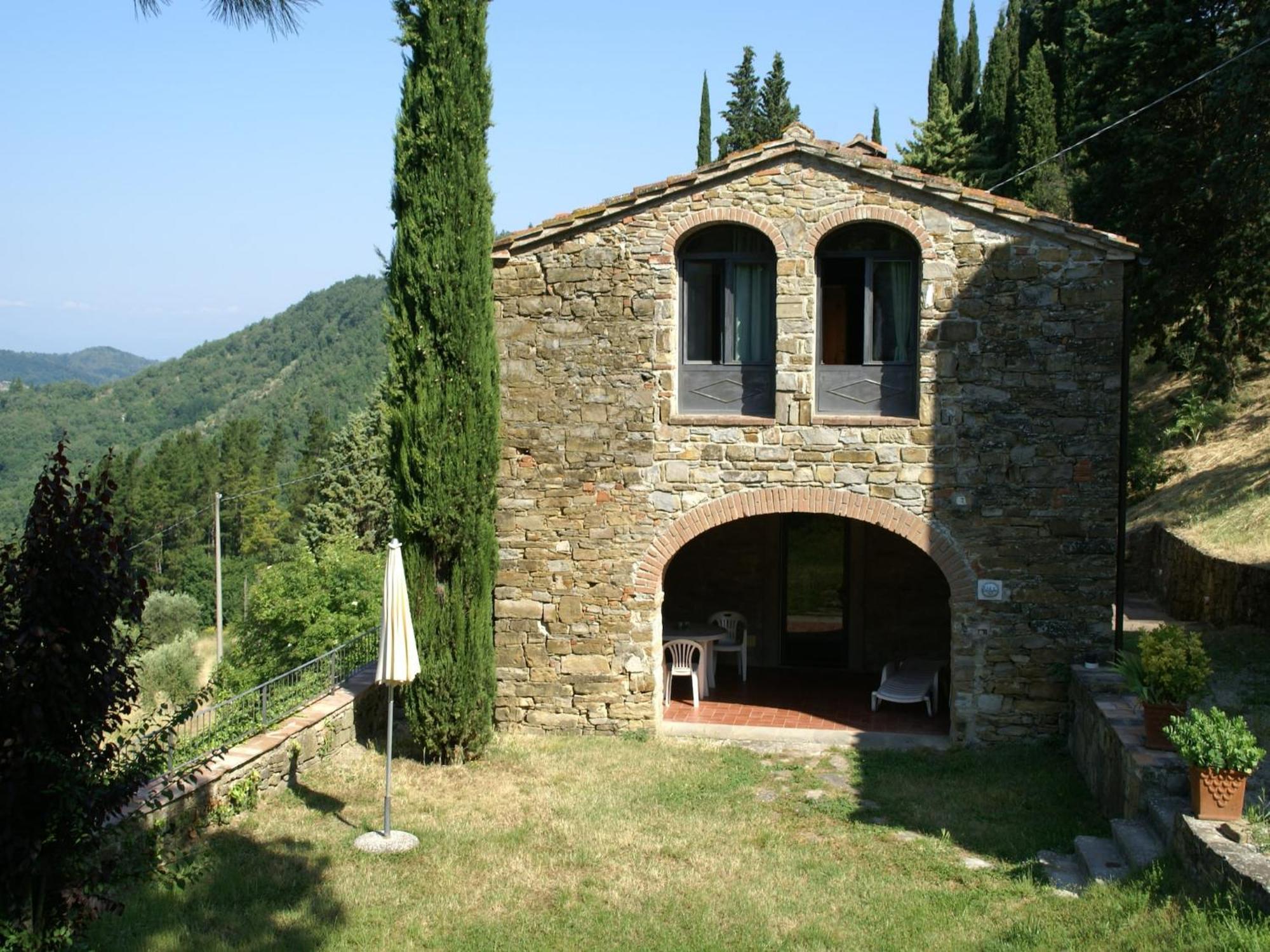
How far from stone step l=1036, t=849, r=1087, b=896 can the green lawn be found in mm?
Result: 119

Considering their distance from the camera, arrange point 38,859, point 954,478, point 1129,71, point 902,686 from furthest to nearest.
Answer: point 1129,71
point 902,686
point 954,478
point 38,859

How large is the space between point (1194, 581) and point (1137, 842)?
995 cm

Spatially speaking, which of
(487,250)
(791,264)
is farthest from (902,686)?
(487,250)

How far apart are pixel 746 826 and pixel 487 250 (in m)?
6.00

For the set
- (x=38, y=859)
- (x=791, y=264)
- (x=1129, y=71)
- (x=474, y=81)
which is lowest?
(x=38, y=859)

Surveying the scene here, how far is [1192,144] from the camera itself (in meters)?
14.9

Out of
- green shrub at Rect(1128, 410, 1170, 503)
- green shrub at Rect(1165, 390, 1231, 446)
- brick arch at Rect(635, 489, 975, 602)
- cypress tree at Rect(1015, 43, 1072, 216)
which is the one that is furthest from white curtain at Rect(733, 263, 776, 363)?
cypress tree at Rect(1015, 43, 1072, 216)

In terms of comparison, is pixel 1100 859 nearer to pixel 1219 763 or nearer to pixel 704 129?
pixel 1219 763

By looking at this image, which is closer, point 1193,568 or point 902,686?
point 902,686

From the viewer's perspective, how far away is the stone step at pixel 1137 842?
687 centimetres

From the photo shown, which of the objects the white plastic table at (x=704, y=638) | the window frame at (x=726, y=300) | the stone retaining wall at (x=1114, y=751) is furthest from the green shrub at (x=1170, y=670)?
the white plastic table at (x=704, y=638)

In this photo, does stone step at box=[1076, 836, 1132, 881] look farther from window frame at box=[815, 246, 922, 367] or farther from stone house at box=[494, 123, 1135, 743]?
window frame at box=[815, 246, 922, 367]

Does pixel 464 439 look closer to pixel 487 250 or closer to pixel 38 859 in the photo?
pixel 487 250

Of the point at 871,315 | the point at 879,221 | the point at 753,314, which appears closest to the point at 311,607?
the point at 753,314
